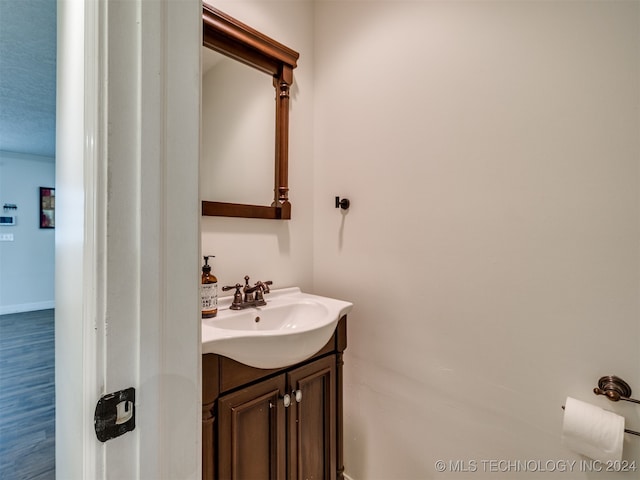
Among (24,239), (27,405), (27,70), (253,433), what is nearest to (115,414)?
(253,433)

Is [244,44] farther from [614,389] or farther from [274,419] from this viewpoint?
[614,389]

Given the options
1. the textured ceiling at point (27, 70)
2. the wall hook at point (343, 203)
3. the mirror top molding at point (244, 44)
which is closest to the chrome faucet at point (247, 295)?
the wall hook at point (343, 203)

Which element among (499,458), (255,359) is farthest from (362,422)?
(255,359)

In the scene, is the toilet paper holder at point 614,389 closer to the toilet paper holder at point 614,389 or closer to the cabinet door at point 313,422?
the toilet paper holder at point 614,389

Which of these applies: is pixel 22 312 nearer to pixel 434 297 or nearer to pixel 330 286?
pixel 330 286

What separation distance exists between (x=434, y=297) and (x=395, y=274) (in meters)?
0.19

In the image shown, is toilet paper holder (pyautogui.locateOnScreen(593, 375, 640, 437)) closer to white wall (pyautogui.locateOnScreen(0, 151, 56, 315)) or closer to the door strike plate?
the door strike plate

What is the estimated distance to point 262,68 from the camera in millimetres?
1448

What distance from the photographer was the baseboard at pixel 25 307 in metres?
4.51

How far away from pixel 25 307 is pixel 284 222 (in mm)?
5515

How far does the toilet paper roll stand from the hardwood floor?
2279mm

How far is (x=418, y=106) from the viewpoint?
1258 mm

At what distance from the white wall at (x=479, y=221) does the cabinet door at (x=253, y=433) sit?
55 centimetres

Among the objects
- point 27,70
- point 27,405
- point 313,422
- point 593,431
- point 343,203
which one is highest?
point 27,70
